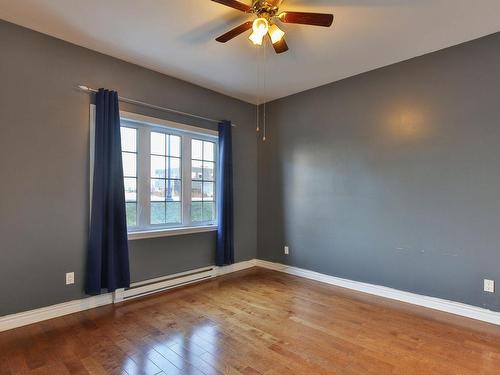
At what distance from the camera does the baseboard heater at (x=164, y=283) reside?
10.2 feet

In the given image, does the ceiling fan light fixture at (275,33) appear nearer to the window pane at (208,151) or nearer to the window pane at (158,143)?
the window pane at (158,143)

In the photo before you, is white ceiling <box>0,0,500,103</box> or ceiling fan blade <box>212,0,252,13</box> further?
white ceiling <box>0,0,500,103</box>

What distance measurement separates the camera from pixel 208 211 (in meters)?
4.10

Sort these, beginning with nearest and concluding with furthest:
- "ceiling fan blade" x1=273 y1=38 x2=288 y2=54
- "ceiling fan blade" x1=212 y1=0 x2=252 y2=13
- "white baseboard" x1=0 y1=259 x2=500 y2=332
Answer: "ceiling fan blade" x1=212 y1=0 x2=252 y2=13 < "ceiling fan blade" x1=273 y1=38 x2=288 y2=54 < "white baseboard" x1=0 y1=259 x2=500 y2=332

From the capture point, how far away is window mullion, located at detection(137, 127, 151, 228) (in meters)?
3.32

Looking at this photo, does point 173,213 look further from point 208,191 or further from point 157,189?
point 208,191

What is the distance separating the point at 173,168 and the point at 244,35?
181 cm

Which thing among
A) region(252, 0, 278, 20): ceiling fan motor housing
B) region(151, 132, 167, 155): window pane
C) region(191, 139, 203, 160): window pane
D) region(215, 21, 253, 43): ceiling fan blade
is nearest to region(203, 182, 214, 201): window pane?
region(191, 139, 203, 160): window pane

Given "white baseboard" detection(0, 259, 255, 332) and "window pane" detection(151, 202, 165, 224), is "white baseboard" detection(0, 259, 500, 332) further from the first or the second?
"window pane" detection(151, 202, 165, 224)

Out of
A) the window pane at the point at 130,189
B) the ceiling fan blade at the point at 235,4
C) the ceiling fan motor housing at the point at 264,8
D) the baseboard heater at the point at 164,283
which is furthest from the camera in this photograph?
the window pane at the point at 130,189

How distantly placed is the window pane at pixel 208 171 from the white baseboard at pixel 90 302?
1261 mm

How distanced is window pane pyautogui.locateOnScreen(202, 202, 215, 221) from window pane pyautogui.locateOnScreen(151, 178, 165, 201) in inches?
27.2

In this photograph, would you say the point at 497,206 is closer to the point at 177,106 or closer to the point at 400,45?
the point at 400,45

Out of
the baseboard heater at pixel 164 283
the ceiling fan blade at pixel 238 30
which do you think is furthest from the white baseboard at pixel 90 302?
the ceiling fan blade at pixel 238 30
